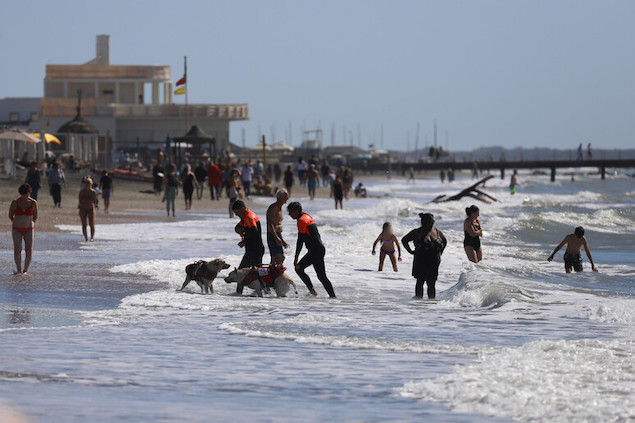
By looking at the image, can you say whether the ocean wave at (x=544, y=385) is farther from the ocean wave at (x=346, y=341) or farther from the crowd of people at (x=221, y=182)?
the crowd of people at (x=221, y=182)

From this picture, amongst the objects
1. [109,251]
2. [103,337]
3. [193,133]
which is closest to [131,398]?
[103,337]

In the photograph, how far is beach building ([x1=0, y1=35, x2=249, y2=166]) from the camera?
75812 millimetres

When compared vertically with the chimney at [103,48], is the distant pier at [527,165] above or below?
below

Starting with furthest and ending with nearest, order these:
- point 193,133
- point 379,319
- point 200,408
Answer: point 193,133 < point 379,319 < point 200,408

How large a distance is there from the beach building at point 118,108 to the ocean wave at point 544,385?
62870 millimetres

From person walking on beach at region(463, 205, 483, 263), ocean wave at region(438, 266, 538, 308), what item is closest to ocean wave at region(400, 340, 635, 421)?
ocean wave at region(438, 266, 538, 308)

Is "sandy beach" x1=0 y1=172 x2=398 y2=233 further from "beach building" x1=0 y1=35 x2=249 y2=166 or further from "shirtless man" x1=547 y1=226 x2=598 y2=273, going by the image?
"beach building" x1=0 y1=35 x2=249 y2=166

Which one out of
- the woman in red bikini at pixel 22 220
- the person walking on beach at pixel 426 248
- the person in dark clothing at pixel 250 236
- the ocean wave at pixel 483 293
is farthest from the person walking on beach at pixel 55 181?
the person walking on beach at pixel 426 248

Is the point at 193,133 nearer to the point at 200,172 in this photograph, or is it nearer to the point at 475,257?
the point at 200,172

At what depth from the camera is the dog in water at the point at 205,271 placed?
43.0 feet

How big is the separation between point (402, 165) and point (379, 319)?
9339 centimetres

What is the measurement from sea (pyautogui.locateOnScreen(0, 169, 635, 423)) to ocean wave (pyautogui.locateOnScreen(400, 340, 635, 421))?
21 mm

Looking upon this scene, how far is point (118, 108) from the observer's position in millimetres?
75750

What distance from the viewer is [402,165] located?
104 meters
